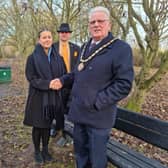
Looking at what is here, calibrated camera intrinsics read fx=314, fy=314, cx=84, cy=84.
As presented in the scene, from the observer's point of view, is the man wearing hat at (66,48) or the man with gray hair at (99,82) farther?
the man wearing hat at (66,48)

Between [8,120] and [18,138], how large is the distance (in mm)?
1410

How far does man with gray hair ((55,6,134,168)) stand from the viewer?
9.38 feet

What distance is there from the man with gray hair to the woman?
92 cm

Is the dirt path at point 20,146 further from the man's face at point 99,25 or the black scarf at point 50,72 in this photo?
the man's face at point 99,25

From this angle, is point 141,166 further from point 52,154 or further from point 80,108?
point 52,154

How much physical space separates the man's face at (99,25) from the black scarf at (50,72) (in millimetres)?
1195

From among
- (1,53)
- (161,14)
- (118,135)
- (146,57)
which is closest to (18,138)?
(118,135)

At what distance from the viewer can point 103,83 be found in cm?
295

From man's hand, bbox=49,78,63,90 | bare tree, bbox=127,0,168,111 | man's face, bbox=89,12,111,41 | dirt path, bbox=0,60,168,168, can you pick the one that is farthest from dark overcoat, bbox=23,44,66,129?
bare tree, bbox=127,0,168,111

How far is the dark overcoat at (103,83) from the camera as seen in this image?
2.85 meters

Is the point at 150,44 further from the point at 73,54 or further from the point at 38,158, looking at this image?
the point at 38,158

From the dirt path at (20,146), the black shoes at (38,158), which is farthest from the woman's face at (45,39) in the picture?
the dirt path at (20,146)

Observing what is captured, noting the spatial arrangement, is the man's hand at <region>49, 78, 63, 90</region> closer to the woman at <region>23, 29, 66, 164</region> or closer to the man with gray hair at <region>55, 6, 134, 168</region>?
the woman at <region>23, 29, 66, 164</region>

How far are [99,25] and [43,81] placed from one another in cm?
128
